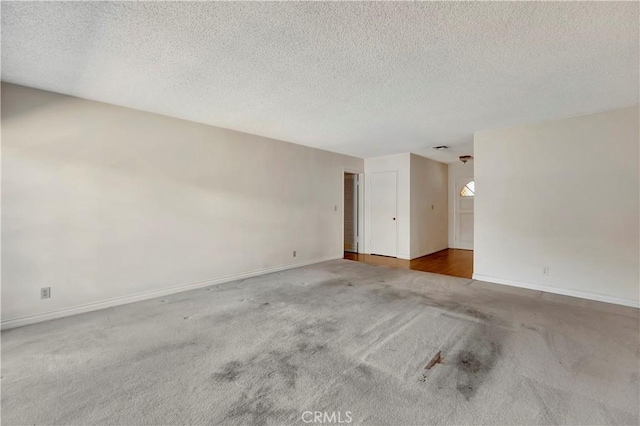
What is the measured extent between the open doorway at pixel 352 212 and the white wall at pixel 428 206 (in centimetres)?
137

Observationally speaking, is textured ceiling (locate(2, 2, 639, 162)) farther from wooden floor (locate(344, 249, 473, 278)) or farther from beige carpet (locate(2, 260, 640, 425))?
wooden floor (locate(344, 249, 473, 278))

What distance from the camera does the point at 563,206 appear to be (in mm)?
3666

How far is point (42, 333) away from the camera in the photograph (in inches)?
100

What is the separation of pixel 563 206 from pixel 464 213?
3775 millimetres

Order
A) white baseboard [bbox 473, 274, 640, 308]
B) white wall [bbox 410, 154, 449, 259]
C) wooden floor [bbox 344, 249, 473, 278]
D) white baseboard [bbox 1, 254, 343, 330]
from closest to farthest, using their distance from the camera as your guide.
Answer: white baseboard [bbox 1, 254, 343, 330], white baseboard [bbox 473, 274, 640, 308], wooden floor [bbox 344, 249, 473, 278], white wall [bbox 410, 154, 449, 259]

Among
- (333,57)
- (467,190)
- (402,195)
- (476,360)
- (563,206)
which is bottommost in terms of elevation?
(476,360)

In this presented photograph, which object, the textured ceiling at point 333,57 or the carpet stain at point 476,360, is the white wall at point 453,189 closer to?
the textured ceiling at point 333,57

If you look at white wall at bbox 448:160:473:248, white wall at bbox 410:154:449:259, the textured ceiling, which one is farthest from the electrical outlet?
white wall at bbox 448:160:473:248

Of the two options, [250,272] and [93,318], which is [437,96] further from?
[93,318]

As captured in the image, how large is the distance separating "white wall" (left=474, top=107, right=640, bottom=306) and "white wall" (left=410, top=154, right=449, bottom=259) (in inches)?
72.0

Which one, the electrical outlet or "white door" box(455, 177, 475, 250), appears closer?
the electrical outlet

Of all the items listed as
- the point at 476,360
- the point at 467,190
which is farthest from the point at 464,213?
the point at 476,360

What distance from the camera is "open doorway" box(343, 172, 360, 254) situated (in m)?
6.91

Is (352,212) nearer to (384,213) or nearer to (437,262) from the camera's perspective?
(384,213)
